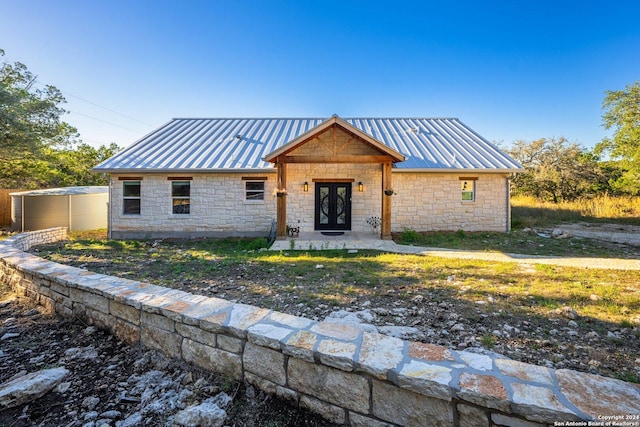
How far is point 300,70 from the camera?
16.1 meters

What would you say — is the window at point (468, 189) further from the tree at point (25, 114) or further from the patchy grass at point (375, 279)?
the tree at point (25, 114)

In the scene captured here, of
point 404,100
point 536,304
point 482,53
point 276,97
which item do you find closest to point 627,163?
point 482,53

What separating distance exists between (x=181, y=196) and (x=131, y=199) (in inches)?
80.0

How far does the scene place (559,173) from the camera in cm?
2027

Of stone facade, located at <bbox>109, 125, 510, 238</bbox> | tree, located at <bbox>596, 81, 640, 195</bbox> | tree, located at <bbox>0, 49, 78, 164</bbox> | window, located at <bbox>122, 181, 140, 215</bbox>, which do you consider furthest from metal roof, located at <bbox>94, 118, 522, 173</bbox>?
tree, located at <bbox>596, 81, 640, 195</bbox>

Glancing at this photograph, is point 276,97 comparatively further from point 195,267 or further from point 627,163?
point 627,163

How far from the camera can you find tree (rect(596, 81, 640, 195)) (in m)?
14.7

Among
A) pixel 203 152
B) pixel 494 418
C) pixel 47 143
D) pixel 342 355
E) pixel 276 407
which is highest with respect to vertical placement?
pixel 47 143

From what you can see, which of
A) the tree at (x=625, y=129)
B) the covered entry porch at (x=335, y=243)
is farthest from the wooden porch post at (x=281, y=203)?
the tree at (x=625, y=129)

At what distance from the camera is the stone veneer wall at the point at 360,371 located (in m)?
1.35

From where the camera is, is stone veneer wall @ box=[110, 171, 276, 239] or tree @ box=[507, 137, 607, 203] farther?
tree @ box=[507, 137, 607, 203]

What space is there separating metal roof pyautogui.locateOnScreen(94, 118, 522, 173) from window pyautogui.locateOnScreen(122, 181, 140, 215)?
2.66 ft

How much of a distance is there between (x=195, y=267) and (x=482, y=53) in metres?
15.7

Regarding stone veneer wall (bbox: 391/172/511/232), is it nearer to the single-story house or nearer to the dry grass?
the single-story house
